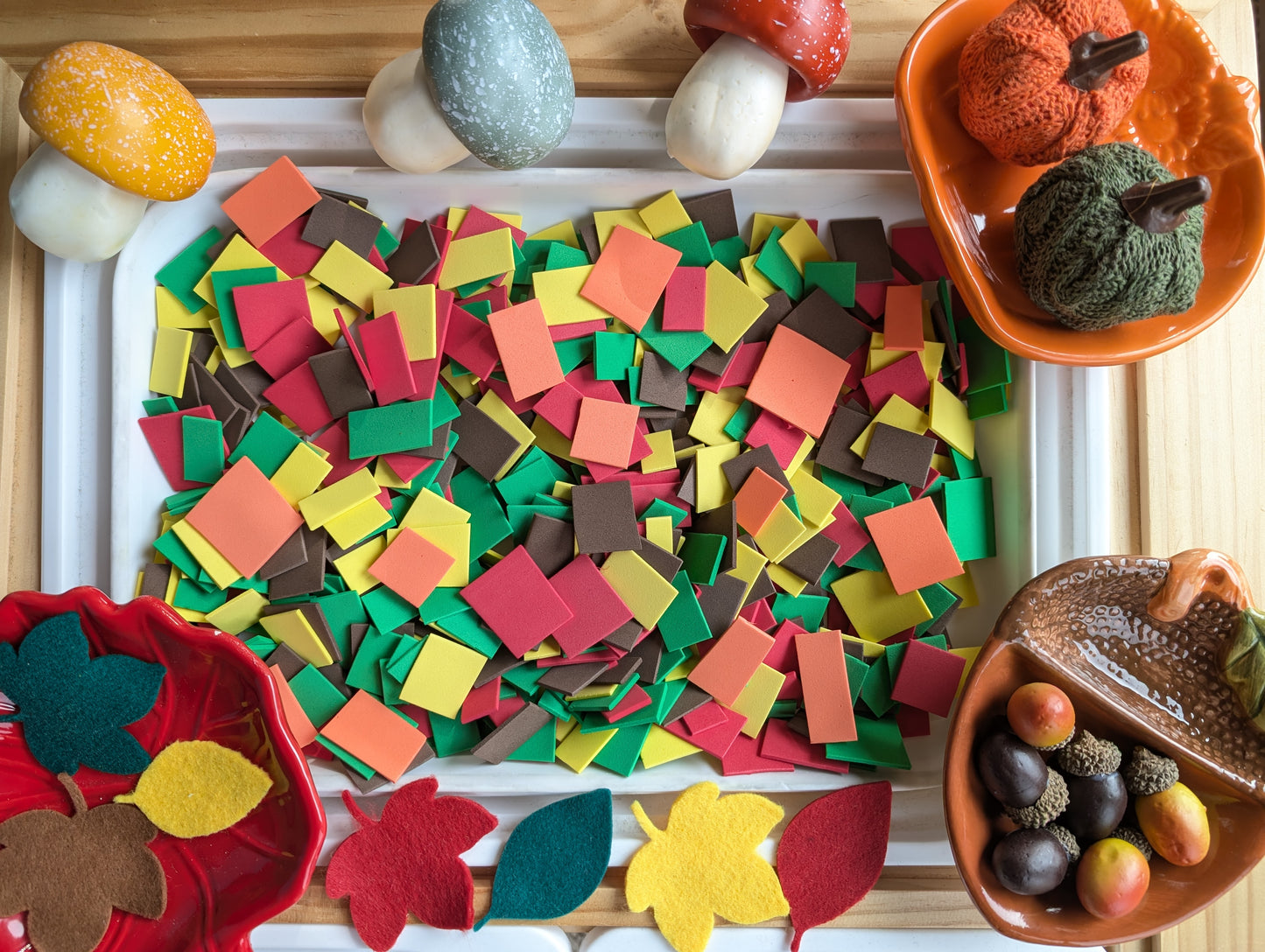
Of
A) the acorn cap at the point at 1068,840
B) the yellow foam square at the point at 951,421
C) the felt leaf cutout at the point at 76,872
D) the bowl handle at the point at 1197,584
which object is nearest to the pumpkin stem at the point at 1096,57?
the yellow foam square at the point at 951,421

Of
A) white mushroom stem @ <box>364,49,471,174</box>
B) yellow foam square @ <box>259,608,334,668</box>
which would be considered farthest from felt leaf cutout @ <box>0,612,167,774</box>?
white mushroom stem @ <box>364,49,471,174</box>

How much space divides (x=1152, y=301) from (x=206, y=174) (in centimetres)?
78

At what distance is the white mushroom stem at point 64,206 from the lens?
0.67 m

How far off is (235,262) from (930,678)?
752 mm

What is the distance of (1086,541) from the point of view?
0.73 metres

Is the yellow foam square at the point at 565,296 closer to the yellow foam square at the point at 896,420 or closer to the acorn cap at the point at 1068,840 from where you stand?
the yellow foam square at the point at 896,420

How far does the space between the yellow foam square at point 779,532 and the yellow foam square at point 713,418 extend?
0.28ft

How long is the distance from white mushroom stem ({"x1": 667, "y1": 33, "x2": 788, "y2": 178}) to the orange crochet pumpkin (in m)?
0.16

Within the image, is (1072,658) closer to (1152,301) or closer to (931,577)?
(931,577)

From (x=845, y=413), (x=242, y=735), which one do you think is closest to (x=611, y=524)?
(x=845, y=413)

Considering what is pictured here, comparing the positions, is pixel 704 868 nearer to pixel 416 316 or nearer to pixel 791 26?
pixel 416 316

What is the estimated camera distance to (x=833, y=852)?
729mm

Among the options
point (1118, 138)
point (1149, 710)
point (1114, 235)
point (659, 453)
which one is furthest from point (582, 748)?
point (1118, 138)

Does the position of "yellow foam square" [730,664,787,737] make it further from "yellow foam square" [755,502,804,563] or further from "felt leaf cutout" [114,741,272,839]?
"felt leaf cutout" [114,741,272,839]
